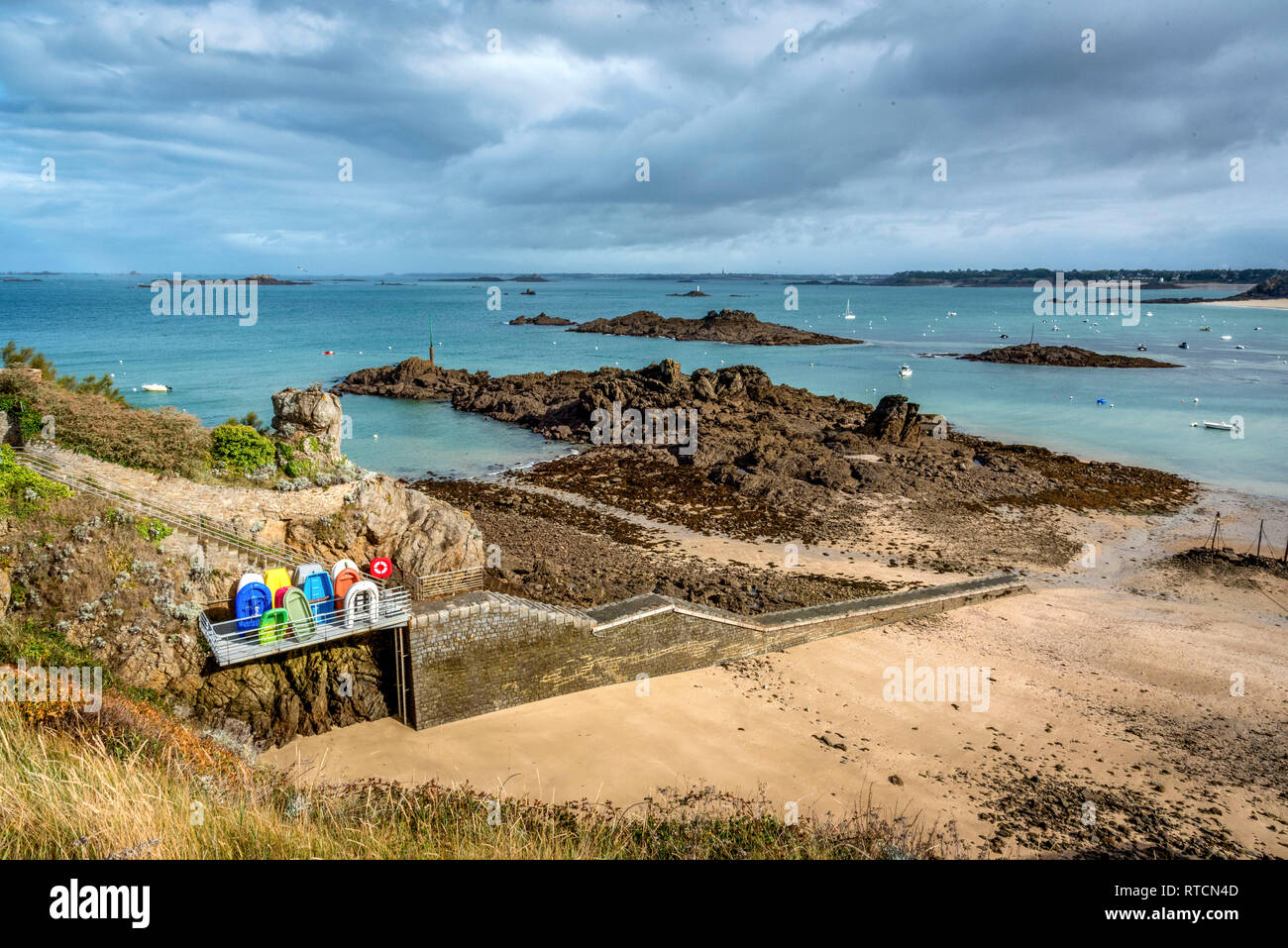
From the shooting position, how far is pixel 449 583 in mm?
13953

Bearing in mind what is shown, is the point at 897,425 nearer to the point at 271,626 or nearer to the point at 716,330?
the point at 271,626

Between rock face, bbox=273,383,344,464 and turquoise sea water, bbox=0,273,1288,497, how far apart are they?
1362 centimetres

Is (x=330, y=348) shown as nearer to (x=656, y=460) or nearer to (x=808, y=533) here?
(x=656, y=460)

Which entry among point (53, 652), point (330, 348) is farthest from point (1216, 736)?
point (330, 348)

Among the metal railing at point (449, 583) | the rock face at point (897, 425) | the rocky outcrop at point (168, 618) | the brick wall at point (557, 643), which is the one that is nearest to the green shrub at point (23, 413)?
the rocky outcrop at point (168, 618)

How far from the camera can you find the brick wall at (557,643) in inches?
441

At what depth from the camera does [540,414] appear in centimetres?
3691

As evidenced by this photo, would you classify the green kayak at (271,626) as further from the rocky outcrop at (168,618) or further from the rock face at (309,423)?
the rock face at (309,423)

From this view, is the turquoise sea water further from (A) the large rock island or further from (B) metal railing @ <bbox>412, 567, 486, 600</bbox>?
(B) metal railing @ <bbox>412, 567, 486, 600</bbox>

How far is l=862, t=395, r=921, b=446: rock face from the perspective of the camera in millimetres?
30203

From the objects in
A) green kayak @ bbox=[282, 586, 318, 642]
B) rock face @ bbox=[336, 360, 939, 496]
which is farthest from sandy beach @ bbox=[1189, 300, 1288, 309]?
green kayak @ bbox=[282, 586, 318, 642]

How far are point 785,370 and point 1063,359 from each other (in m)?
23.6

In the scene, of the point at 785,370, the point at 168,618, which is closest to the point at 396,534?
the point at 168,618

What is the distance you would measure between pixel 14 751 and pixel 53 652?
206 inches
